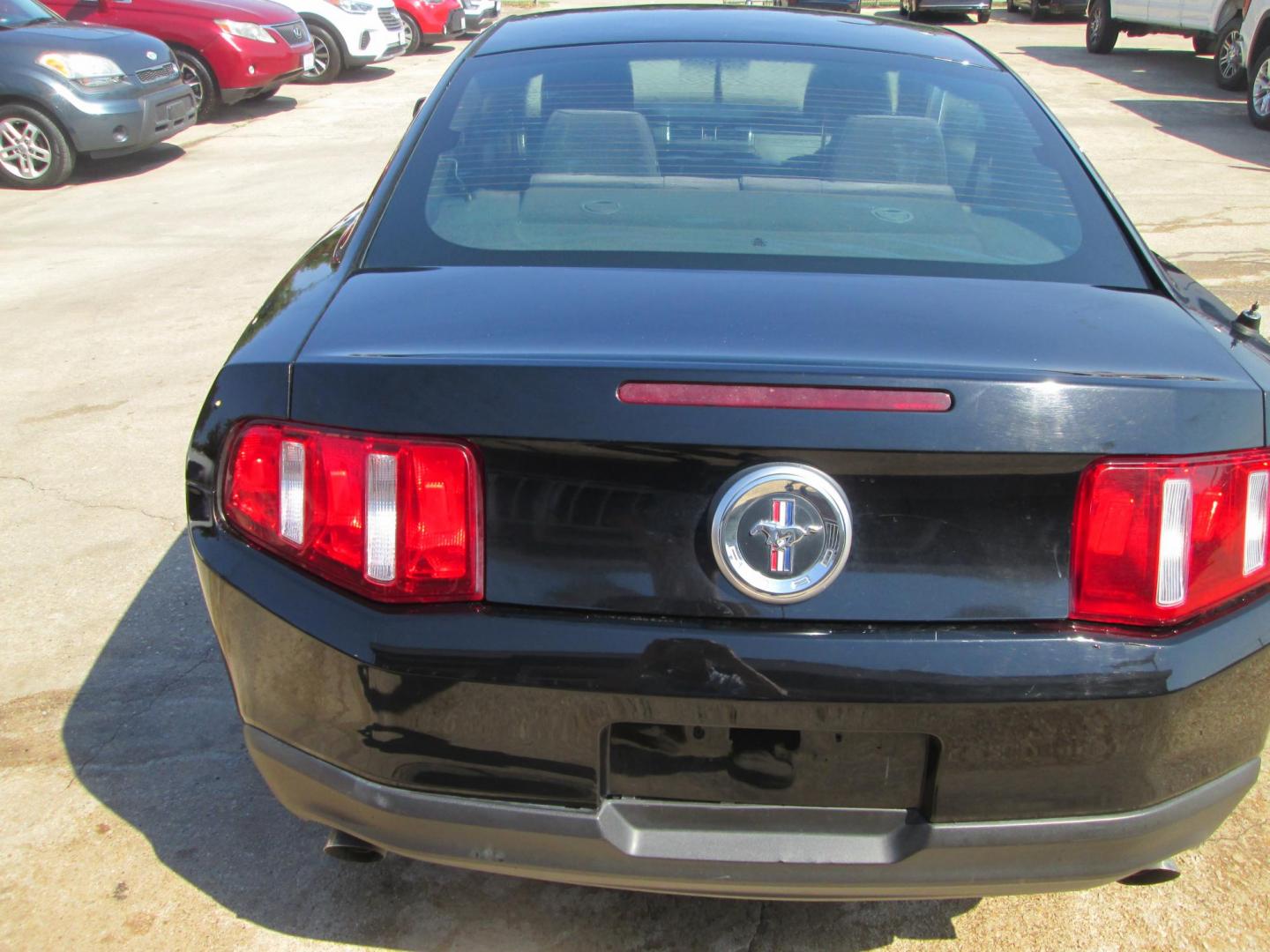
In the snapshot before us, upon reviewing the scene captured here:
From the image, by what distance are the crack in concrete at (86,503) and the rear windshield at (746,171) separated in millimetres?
2068

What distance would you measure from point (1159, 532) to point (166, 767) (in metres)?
2.29

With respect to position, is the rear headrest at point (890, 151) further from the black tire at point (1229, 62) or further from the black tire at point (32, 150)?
the black tire at point (1229, 62)

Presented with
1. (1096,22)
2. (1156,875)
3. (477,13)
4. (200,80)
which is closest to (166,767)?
(1156,875)

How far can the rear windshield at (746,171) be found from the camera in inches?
92.0

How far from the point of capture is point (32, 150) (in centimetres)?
1001

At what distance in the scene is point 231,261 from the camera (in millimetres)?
7848

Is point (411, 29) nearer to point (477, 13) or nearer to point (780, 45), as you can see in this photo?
point (477, 13)

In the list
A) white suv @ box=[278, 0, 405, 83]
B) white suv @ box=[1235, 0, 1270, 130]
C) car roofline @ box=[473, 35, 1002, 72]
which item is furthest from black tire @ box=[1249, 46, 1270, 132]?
car roofline @ box=[473, 35, 1002, 72]

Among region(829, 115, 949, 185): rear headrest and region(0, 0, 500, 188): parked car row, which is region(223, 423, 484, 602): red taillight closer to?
region(829, 115, 949, 185): rear headrest

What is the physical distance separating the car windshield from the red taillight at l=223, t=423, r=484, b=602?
10152 mm

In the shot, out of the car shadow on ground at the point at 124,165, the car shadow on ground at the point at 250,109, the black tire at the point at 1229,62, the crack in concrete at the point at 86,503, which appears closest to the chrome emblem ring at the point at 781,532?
the crack in concrete at the point at 86,503

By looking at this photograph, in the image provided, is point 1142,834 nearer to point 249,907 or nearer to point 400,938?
point 400,938

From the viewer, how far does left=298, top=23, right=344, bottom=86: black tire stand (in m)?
16.1

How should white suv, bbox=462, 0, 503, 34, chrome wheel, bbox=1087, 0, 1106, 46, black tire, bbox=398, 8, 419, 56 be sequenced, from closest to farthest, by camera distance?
black tire, bbox=398, 8, 419, 56
chrome wheel, bbox=1087, 0, 1106, 46
white suv, bbox=462, 0, 503, 34
